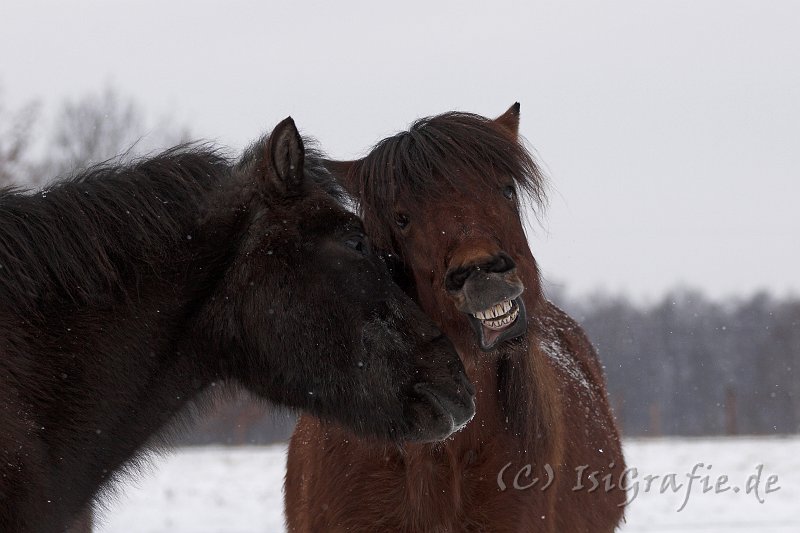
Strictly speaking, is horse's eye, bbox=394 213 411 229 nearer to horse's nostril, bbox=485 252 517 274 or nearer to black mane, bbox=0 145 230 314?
horse's nostril, bbox=485 252 517 274

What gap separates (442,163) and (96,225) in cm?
150

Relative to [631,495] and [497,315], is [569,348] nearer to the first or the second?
[497,315]

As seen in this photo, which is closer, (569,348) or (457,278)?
(457,278)

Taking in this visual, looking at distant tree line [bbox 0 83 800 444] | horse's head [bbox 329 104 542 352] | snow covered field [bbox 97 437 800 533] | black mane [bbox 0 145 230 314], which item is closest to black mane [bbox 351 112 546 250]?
horse's head [bbox 329 104 542 352]

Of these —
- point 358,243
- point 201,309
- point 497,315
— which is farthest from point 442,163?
point 201,309

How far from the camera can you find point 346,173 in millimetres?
4133

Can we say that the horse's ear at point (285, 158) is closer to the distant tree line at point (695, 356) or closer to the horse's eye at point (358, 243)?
the horse's eye at point (358, 243)

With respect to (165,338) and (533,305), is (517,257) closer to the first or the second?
(533,305)

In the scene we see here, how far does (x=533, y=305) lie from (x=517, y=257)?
0.26 m

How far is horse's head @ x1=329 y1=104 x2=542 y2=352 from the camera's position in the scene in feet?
11.3

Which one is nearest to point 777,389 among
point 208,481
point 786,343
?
point 786,343

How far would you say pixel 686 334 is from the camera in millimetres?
66250

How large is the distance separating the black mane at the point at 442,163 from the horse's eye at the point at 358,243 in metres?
0.25

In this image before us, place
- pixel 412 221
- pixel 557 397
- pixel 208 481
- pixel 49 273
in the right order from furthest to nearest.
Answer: pixel 208 481 → pixel 557 397 → pixel 412 221 → pixel 49 273
